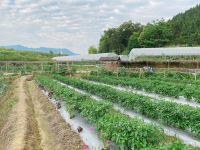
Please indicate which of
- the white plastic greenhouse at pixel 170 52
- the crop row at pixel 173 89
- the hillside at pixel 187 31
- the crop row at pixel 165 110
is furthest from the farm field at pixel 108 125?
the hillside at pixel 187 31

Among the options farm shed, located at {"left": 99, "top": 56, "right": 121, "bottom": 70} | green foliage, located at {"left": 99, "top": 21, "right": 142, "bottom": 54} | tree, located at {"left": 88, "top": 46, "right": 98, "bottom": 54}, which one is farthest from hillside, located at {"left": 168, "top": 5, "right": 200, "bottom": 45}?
tree, located at {"left": 88, "top": 46, "right": 98, "bottom": 54}

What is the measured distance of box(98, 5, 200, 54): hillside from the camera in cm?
7312

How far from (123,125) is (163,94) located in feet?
38.9

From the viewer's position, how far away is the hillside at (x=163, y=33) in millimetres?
73125

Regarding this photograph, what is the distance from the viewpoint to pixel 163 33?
74.6 m

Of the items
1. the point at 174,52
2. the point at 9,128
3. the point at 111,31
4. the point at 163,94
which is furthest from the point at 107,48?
the point at 9,128

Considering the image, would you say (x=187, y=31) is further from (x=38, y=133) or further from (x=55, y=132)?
(x=55, y=132)

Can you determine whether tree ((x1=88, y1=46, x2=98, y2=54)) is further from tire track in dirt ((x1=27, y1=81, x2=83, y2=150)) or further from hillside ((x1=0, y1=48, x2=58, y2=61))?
tire track in dirt ((x1=27, y1=81, x2=83, y2=150))

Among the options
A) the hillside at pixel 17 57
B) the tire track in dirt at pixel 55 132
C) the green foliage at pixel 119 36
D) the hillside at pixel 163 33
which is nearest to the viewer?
the tire track in dirt at pixel 55 132

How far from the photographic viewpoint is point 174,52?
170 ft

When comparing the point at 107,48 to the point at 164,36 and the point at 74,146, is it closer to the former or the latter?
the point at 164,36

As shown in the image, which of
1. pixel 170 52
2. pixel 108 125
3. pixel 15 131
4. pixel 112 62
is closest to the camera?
pixel 108 125

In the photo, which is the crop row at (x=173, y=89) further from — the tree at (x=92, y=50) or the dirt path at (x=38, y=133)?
the tree at (x=92, y=50)

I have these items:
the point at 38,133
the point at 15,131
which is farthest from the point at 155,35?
the point at 15,131
